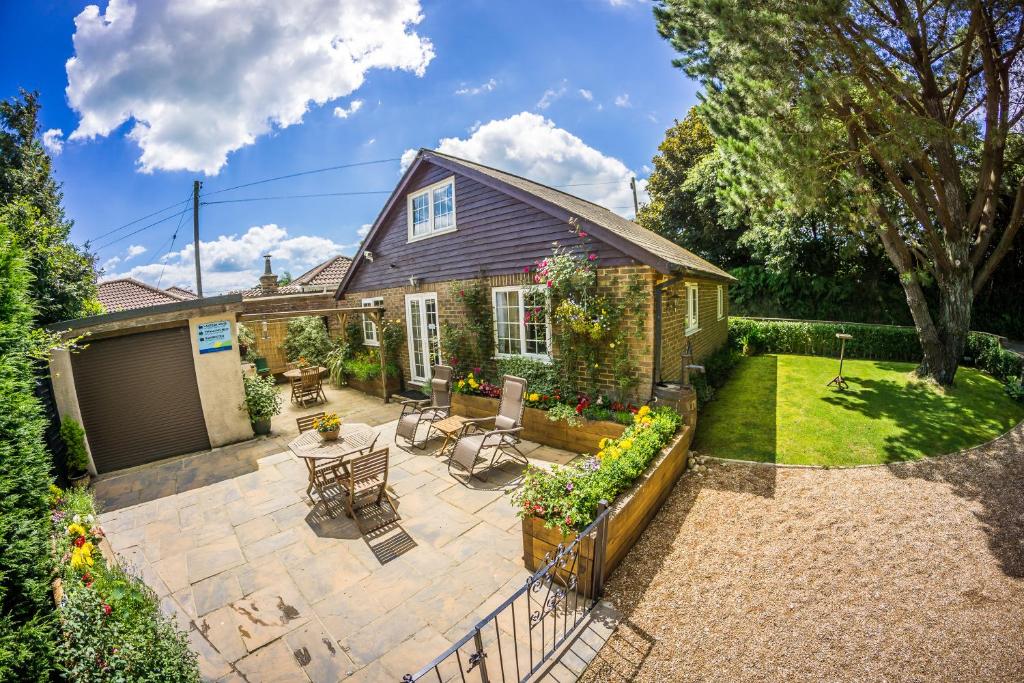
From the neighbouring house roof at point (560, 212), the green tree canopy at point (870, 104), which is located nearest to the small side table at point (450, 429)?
the neighbouring house roof at point (560, 212)

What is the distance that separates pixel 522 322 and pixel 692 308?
4531 millimetres

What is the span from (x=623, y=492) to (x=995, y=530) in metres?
4.33

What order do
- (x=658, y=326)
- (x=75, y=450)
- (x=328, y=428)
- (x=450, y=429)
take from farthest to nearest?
(x=450, y=429) < (x=658, y=326) < (x=75, y=450) < (x=328, y=428)

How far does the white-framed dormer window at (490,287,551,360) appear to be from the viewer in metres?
7.98

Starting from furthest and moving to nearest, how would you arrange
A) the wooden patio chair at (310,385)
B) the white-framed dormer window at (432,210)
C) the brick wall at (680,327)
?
the wooden patio chair at (310,385) < the white-framed dormer window at (432,210) < the brick wall at (680,327)

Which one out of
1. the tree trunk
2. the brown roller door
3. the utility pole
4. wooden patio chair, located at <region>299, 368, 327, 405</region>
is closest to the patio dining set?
the brown roller door

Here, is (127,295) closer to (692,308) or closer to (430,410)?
(430,410)

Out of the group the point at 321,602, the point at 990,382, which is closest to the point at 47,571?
the point at 321,602

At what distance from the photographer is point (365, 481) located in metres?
5.13

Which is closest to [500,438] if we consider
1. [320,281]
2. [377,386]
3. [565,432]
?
[565,432]

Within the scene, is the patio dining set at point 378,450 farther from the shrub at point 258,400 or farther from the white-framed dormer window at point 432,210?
the white-framed dormer window at point 432,210

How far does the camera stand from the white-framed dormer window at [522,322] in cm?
798

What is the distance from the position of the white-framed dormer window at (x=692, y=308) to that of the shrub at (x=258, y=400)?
9557 millimetres

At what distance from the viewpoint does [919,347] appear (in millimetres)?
12188
